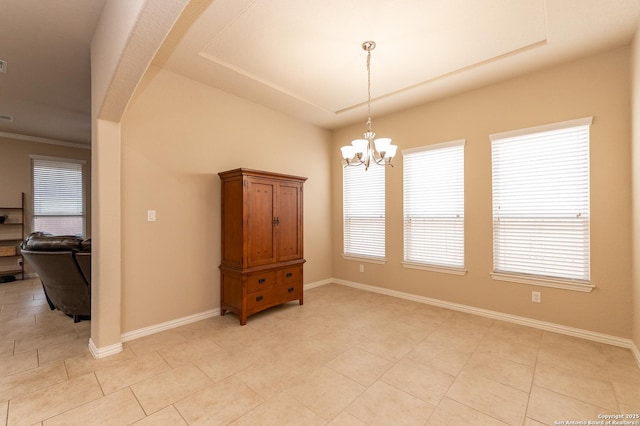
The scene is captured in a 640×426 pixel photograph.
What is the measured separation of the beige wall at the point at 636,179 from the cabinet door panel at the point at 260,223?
3.59m

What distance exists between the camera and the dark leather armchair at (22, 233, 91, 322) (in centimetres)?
316

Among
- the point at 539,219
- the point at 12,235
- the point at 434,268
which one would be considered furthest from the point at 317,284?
the point at 12,235

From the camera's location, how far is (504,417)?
180 cm

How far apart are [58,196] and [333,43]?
6972mm

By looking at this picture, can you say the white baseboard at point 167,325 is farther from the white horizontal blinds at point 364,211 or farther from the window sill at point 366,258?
the white horizontal blinds at point 364,211

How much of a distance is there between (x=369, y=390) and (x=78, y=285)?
133 inches

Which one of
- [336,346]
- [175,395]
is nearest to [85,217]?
[175,395]

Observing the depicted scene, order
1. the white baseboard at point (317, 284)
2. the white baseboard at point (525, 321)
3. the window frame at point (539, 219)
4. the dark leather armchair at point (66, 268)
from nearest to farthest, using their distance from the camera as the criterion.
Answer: the white baseboard at point (525, 321) < the window frame at point (539, 219) < the dark leather armchair at point (66, 268) < the white baseboard at point (317, 284)

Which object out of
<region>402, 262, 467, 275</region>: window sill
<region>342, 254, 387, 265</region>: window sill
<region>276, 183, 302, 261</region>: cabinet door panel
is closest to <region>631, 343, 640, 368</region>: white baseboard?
<region>402, 262, 467, 275</region>: window sill

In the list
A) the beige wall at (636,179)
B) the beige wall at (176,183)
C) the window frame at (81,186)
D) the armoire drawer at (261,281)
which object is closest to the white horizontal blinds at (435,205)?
the beige wall at (636,179)

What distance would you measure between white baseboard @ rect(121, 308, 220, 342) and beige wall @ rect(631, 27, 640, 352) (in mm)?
4265

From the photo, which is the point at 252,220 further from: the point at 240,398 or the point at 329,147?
the point at 329,147

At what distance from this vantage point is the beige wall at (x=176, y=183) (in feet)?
9.76

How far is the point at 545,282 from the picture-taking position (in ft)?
10.3
